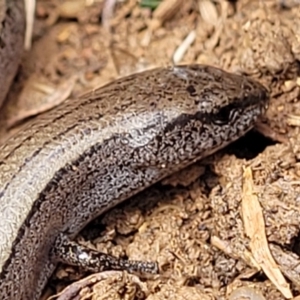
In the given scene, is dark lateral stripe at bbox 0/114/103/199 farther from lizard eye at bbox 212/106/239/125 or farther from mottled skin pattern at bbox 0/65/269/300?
lizard eye at bbox 212/106/239/125

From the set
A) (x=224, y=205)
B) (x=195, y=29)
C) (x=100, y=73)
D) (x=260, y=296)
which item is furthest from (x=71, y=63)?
(x=260, y=296)

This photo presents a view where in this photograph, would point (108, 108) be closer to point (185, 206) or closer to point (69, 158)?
point (69, 158)

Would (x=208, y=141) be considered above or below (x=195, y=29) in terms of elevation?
below

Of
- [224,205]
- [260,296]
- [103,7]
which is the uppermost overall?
[103,7]

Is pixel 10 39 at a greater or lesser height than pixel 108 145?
greater

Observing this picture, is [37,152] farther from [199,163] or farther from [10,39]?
[10,39]

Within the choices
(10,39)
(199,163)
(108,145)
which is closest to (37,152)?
(108,145)
